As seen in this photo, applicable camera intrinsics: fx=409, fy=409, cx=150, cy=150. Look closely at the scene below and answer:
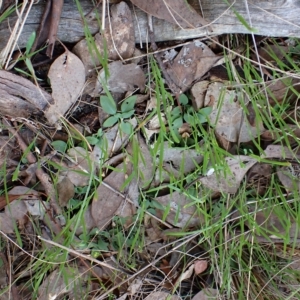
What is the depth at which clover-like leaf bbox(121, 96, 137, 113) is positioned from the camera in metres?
1.23

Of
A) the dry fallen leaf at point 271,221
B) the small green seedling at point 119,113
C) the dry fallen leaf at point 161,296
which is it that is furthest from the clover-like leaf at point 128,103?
the dry fallen leaf at point 161,296

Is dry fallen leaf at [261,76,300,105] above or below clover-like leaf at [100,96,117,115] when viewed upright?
below

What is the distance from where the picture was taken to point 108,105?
122 cm

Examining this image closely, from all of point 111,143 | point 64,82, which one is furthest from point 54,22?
point 111,143

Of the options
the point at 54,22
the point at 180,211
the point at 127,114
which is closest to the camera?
the point at 54,22

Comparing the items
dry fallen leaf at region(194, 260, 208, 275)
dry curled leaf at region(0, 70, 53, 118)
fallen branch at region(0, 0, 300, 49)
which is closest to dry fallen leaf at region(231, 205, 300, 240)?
dry fallen leaf at region(194, 260, 208, 275)

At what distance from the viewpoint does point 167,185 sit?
4.33 ft

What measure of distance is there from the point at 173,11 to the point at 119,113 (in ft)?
1.10

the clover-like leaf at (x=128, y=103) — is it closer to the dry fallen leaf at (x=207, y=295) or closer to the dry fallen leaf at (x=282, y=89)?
the dry fallen leaf at (x=282, y=89)

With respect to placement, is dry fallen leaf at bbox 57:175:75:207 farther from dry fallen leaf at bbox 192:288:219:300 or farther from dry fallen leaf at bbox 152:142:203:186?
dry fallen leaf at bbox 192:288:219:300

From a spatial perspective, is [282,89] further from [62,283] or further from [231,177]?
[62,283]

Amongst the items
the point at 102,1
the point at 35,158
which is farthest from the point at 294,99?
the point at 35,158

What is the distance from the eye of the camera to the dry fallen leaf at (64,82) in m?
1.17

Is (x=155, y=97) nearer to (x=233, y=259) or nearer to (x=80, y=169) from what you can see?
(x=80, y=169)
